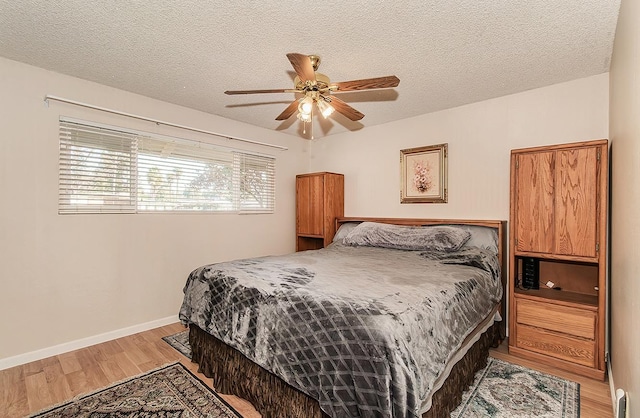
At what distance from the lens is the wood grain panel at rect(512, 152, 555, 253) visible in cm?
244

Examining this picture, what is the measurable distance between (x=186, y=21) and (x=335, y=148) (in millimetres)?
2990

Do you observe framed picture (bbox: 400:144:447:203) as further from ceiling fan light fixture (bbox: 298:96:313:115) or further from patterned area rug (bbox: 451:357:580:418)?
ceiling fan light fixture (bbox: 298:96:313:115)

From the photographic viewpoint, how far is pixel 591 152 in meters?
2.25

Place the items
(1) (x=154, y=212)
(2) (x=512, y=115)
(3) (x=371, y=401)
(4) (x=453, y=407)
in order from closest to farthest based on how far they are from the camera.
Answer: (3) (x=371, y=401)
(4) (x=453, y=407)
(2) (x=512, y=115)
(1) (x=154, y=212)

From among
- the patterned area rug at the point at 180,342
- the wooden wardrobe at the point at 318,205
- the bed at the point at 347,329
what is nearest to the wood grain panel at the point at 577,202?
the bed at the point at 347,329

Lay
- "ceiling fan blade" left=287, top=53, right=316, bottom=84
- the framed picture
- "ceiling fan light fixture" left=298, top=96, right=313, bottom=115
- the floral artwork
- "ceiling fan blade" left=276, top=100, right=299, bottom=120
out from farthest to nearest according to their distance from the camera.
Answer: the floral artwork
the framed picture
"ceiling fan blade" left=276, top=100, right=299, bottom=120
"ceiling fan light fixture" left=298, top=96, right=313, bottom=115
"ceiling fan blade" left=287, top=53, right=316, bottom=84

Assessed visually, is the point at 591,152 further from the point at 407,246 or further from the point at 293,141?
the point at 293,141

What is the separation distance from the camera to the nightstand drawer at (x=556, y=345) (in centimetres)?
224

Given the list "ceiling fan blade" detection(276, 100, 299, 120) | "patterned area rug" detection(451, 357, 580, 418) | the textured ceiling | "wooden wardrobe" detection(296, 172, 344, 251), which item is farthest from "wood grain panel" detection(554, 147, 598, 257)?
"wooden wardrobe" detection(296, 172, 344, 251)

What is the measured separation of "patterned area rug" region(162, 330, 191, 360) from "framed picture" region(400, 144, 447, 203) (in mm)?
2925

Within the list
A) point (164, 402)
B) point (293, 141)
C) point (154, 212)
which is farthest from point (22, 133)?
point (293, 141)

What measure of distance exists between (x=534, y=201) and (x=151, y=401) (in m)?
3.27

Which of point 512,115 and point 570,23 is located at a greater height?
point 570,23

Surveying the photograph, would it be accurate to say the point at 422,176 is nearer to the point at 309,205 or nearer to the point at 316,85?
the point at 309,205
